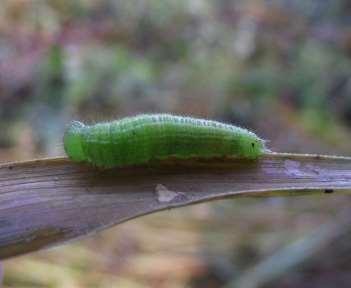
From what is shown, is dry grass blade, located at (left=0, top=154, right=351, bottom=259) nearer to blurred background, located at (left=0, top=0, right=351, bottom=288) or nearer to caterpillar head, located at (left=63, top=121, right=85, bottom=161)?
caterpillar head, located at (left=63, top=121, right=85, bottom=161)

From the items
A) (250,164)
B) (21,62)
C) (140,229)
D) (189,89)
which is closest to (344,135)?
(189,89)

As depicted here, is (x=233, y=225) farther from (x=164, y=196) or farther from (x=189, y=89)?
(x=164, y=196)

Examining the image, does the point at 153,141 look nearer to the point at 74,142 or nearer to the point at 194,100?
the point at 74,142

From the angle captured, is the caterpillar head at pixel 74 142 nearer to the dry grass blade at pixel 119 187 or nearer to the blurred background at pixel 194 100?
the dry grass blade at pixel 119 187

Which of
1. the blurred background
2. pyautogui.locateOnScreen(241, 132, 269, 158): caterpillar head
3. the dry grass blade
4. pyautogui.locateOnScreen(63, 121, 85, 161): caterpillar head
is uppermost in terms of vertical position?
pyautogui.locateOnScreen(63, 121, 85, 161): caterpillar head

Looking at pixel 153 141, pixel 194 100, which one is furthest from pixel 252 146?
pixel 194 100

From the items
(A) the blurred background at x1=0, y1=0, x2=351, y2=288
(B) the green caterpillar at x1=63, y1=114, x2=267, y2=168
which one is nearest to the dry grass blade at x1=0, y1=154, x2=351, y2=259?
(B) the green caterpillar at x1=63, y1=114, x2=267, y2=168

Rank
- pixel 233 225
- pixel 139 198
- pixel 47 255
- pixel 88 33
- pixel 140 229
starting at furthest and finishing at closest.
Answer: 1. pixel 88 33
2. pixel 233 225
3. pixel 140 229
4. pixel 47 255
5. pixel 139 198
